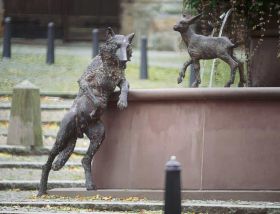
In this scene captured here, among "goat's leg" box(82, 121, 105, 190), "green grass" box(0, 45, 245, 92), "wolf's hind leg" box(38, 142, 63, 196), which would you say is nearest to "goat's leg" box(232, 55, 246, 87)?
"goat's leg" box(82, 121, 105, 190)

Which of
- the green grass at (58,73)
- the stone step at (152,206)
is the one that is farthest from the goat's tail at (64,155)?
the green grass at (58,73)

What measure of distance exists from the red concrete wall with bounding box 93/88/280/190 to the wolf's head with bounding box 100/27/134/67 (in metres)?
0.39

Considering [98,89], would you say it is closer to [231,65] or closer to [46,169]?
[46,169]

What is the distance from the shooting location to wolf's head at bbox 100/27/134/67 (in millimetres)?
10930

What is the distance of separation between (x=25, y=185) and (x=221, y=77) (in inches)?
106

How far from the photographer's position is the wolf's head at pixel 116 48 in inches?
430

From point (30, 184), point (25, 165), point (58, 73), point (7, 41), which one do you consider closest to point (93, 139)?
point (30, 184)

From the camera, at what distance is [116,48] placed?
11.0 meters

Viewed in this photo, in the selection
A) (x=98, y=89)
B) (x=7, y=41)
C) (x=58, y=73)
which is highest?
(x=7, y=41)

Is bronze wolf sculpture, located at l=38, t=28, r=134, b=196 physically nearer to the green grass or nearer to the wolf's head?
the wolf's head

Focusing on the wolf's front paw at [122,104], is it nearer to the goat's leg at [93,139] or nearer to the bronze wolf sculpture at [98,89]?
the bronze wolf sculpture at [98,89]

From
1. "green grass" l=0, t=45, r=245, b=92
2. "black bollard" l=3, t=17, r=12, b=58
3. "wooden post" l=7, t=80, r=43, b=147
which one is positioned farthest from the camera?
"black bollard" l=3, t=17, r=12, b=58

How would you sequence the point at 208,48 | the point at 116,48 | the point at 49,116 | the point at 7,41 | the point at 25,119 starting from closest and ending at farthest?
the point at 116,48 < the point at 208,48 < the point at 25,119 < the point at 49,116 < the point at 7,41

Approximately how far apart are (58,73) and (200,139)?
11748 millimetres
